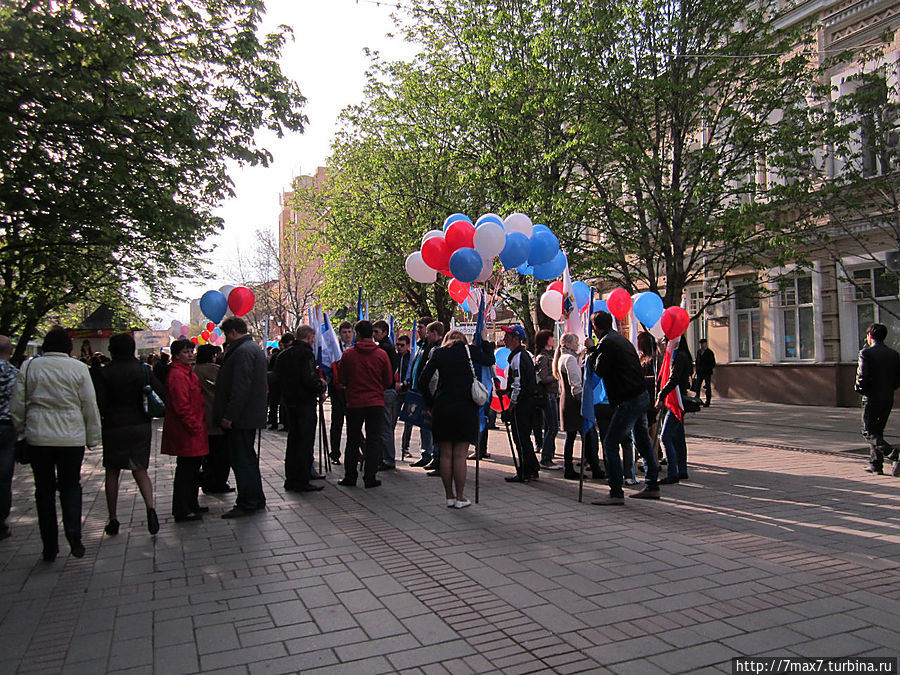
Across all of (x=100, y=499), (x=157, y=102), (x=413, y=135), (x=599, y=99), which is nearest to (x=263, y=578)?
(x=100, y=499)

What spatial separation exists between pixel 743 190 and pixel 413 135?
11.4m

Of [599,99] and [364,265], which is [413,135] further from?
[599,99]

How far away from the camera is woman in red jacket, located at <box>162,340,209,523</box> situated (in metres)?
7.12

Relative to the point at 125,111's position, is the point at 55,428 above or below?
below

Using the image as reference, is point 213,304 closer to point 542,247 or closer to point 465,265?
point 465,265

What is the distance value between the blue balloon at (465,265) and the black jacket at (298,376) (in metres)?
2.07

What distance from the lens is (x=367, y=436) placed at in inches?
351

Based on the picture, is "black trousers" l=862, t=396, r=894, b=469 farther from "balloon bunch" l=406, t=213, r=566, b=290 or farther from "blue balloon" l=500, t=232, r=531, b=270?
"blue balloon" l=500, t=232, r=531, b=270

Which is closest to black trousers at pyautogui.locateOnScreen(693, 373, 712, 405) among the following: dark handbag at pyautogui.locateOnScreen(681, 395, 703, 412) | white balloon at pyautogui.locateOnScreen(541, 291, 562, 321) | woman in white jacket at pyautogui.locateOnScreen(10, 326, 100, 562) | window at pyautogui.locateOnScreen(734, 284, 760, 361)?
window at pyautogui.locateOnScreen(734, 284, 760, 361)

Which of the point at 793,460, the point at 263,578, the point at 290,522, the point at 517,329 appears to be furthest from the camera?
the point at 793,460

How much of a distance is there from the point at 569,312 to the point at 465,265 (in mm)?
2116

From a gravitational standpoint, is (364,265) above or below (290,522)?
above

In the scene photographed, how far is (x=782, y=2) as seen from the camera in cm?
2091

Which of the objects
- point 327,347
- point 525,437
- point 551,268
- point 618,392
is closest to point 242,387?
point 327,347
